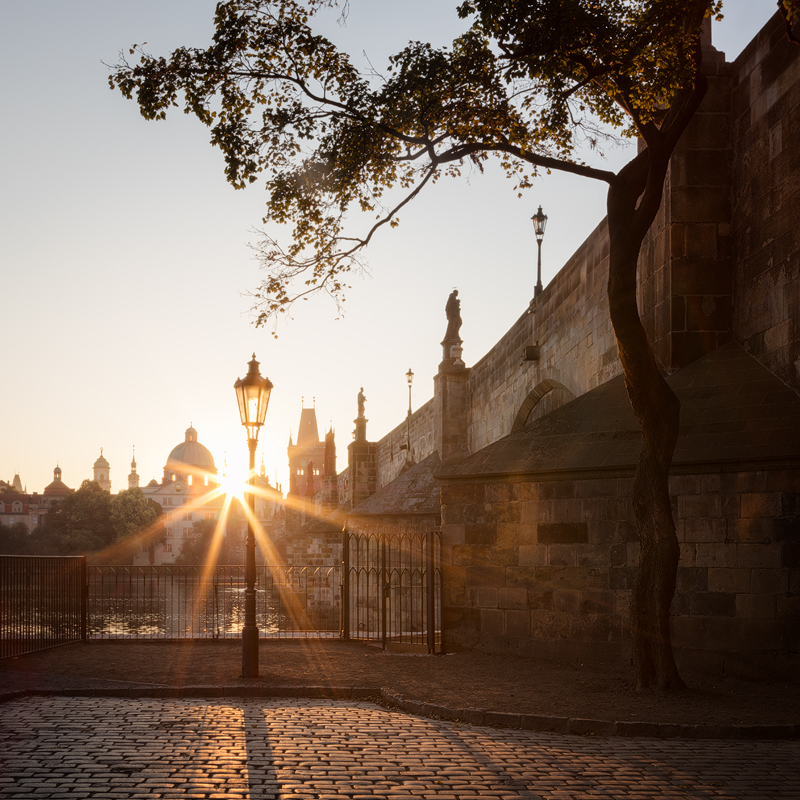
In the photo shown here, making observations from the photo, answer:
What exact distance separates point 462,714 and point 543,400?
36.8 feet

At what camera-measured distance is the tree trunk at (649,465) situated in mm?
8227

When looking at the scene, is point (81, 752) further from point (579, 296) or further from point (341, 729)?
point (579, 296)

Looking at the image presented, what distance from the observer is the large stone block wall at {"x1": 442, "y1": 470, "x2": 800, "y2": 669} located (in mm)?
8898

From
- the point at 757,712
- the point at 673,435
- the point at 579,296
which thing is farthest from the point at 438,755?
the point at 579,296

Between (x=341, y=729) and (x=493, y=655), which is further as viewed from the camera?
(x=493, y=655)

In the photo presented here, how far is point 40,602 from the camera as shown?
1193cm

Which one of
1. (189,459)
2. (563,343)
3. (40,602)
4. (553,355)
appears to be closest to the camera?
(40,602)

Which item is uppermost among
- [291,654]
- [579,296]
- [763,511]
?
[579,296]

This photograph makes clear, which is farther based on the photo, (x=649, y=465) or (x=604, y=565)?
(x=604, y=565)

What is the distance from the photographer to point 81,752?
580 cm

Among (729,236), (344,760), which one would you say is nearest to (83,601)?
(344,760)

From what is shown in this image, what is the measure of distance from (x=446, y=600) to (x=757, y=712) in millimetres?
4964

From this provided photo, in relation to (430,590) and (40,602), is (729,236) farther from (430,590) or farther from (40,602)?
(40,602)

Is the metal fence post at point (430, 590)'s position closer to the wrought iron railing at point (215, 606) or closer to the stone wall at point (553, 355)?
the wrought iron railing at point (215, 606)
